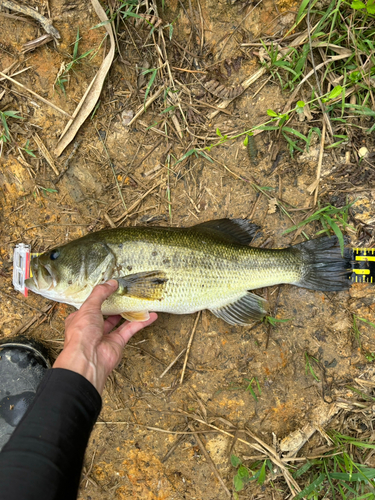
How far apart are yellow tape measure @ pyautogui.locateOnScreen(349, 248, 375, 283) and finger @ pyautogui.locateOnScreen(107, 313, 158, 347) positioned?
1.95 metres

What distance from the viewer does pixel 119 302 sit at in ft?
9.00

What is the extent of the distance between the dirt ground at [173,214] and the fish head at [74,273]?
1.78 ft

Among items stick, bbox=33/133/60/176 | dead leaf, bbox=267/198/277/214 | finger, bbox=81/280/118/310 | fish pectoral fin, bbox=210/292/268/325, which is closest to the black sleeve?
finger, bbox=81/280/118/310

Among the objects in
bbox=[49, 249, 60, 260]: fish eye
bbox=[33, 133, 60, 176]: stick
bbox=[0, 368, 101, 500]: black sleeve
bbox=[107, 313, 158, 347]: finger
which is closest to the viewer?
bbox=[0, 368, 101, 500]: black sleeve

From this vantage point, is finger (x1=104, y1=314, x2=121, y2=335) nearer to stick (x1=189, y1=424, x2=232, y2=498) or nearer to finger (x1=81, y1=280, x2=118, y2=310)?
finger (x1=81, y1=280, x2=118, y2=310)

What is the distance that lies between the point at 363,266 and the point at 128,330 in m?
2.30

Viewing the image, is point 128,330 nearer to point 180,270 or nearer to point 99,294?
point 99,294

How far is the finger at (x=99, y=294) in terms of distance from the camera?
7.77 ft

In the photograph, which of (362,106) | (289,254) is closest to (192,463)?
(289,254)

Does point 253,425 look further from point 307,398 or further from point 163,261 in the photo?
point 163,261

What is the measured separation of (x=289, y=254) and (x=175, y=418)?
6.38 feet

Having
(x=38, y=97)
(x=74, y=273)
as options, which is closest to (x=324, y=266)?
(x=74, y=273)

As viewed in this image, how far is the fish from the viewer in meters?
2.72

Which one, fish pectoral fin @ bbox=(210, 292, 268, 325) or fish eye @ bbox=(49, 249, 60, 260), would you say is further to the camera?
fish pectoral fin @ bbox=(210, 292, 268, 325)
